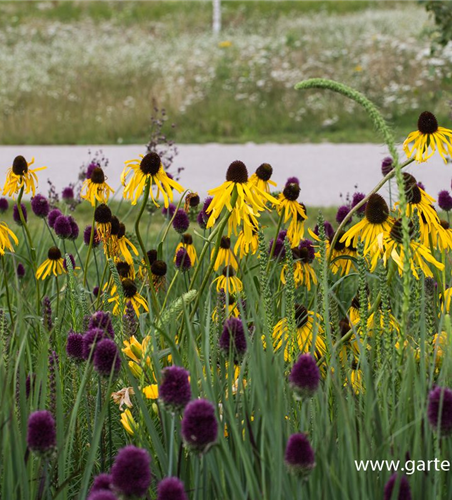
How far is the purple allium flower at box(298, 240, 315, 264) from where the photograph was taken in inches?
102

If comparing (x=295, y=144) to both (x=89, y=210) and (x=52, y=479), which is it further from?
(x=52, y=479)

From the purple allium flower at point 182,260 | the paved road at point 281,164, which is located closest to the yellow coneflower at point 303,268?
the purple allium flower at point 182,260

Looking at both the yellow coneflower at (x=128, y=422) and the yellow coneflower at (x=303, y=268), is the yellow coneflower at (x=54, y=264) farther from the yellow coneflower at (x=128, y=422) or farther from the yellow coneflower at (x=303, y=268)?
the yellow coneflower at (x=128, y=422)

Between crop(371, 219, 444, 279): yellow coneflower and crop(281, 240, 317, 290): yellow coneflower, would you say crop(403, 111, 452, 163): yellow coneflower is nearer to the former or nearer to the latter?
crop(371, 219, 444, 279): yellow coneflower

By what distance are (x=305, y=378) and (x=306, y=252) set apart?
4.28 feet

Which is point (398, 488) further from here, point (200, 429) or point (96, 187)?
point (96, 187)

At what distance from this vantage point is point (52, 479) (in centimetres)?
168

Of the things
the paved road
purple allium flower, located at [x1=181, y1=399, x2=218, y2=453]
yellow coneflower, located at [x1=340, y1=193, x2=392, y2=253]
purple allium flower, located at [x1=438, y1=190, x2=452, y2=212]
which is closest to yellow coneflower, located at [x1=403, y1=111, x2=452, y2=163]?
yellow coneflower, located at [x1=340, y1=193, x2=392, y2=253]

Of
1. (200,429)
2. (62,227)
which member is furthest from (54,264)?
(200,429)

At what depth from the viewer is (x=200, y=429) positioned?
1.17 meters

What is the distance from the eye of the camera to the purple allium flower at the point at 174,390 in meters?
1.28

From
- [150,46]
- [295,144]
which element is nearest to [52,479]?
[295,144]

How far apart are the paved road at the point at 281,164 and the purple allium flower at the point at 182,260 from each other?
420 cm

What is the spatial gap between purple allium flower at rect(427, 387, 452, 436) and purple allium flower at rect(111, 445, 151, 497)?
1.47 ft
